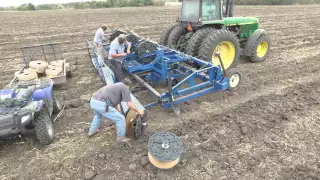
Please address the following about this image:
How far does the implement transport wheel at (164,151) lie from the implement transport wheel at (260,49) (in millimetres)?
5126

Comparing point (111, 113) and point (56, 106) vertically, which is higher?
point (111, 113)

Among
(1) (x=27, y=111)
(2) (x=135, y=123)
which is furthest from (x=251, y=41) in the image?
(1) (x=27, y=111)

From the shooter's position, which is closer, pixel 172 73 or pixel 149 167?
pixel 149 167

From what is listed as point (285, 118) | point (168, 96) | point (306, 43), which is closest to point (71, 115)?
point (168, 96)

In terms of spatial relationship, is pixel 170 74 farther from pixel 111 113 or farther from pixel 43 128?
pixel 43 128

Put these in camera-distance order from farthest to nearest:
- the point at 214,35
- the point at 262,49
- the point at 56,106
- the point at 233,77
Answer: the point at 262,49
the point at 214,35
the point at 233,77
the point at 56,106

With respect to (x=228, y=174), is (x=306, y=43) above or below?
above

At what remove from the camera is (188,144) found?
4.29 meters

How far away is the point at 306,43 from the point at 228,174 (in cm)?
890

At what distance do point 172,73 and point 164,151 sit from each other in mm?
2696

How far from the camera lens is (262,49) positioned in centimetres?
820

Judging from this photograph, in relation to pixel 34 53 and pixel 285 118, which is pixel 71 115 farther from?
pixel 285 118

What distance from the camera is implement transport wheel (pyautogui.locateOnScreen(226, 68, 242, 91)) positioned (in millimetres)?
5650

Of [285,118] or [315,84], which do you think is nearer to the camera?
[285,118]
